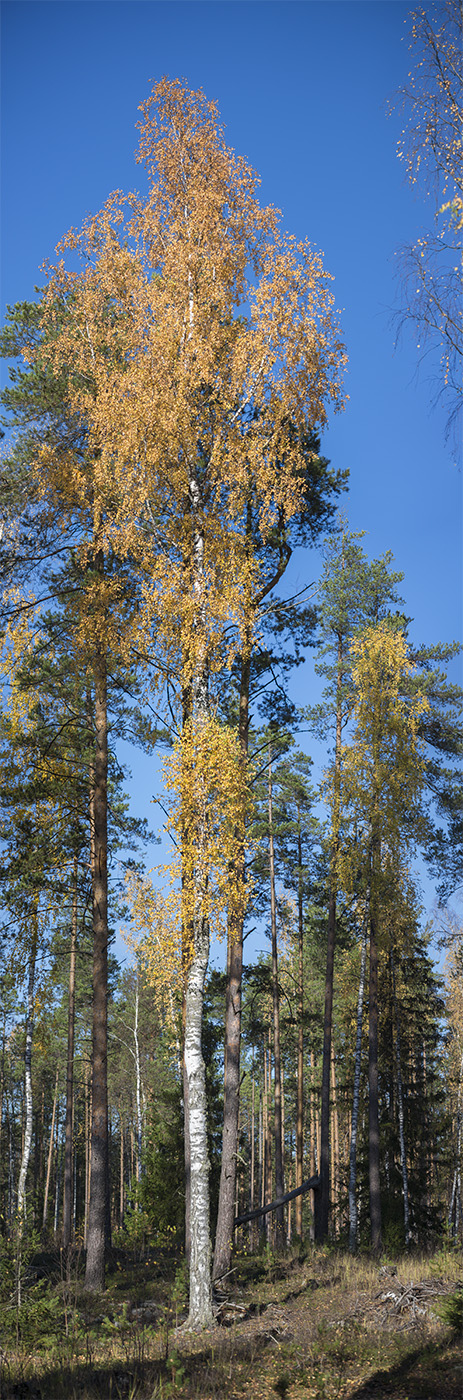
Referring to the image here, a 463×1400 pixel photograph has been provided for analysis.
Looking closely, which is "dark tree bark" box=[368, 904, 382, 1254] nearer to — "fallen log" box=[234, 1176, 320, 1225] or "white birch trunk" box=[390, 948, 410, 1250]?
"white birch trunk" box=[390, 948, 410, 1250]

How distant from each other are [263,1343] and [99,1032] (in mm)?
5908

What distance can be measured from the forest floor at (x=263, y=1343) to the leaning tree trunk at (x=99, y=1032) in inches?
29.6

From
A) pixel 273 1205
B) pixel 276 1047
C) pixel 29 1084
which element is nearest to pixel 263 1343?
pixel 273 1205

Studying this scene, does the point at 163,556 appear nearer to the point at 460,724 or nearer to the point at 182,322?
the point at 182,322

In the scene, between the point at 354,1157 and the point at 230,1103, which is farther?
the point at 354,1157

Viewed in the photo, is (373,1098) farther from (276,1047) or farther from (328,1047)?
(276,1047)

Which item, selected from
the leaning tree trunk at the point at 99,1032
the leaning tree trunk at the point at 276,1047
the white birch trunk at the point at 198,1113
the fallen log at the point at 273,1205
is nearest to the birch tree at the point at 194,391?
the white birch trunk at the point at 198,1113

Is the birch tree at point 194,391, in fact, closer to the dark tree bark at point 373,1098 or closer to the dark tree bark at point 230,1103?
the dark tree bark at point 230,1103

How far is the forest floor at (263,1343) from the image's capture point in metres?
6.68

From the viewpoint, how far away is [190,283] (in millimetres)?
12688

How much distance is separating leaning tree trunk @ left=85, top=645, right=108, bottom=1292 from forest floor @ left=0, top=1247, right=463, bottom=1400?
0.75 m

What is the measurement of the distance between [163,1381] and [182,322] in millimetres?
12071

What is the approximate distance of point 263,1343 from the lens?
8617 millimetres

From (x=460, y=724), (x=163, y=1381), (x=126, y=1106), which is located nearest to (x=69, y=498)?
(x=460, y=724)
